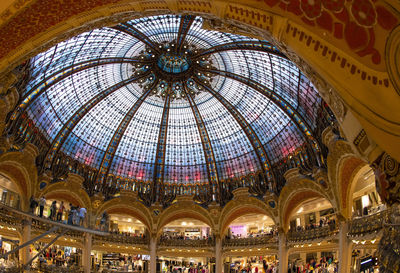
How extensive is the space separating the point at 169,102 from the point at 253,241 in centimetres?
2077

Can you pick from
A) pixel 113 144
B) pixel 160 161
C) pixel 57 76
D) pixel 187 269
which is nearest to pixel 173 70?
pixel 57 76

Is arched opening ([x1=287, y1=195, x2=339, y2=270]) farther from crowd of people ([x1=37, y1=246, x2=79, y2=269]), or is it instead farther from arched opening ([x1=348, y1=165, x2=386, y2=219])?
crowd of people ([x1=37, y1=246, x2=79, y2=269])

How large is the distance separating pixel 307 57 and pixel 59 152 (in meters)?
34.9

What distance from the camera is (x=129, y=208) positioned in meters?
41.8

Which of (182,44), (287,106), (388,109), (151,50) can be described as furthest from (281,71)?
(388,109)

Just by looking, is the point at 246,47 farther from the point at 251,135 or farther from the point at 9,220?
the point at 9,220

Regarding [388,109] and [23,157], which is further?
[23,157]

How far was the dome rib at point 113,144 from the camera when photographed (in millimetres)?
40000

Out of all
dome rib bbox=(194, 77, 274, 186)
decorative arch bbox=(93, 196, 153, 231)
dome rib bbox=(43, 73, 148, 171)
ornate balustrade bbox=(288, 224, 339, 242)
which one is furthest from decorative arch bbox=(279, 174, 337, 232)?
dome rib bbox=(43, 73, 148, 171)

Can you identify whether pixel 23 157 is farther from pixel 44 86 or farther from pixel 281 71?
pixel 281 71

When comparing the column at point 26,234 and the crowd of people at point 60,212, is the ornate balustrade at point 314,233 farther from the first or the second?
the column at point 26,234

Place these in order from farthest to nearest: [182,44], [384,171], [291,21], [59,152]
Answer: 1. [59,152]
2. [182,44]
3. [384,171]
4. [291,21]

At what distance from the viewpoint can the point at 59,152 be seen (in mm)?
36906

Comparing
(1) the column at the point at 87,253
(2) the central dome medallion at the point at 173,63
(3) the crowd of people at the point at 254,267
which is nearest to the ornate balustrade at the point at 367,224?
(3) the crowd of people at the point at 254,267
